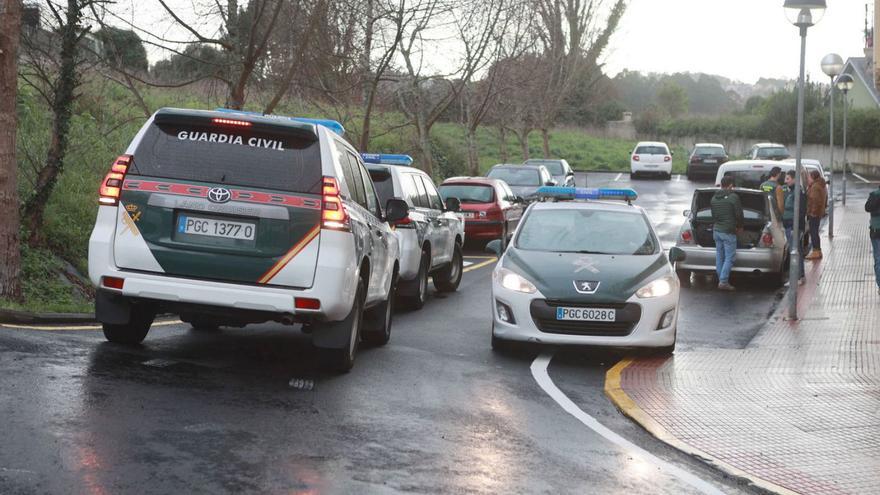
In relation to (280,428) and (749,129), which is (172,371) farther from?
(749,129)

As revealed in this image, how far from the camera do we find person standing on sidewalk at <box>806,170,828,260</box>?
23.8 metres

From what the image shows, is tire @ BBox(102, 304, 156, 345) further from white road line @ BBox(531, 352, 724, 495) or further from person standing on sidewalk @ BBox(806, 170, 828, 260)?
person standing on sidewalk @ BBox(806, 170, 828, 260)

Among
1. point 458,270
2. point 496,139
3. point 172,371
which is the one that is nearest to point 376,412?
point 172,371

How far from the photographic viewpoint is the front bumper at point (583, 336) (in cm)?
1152

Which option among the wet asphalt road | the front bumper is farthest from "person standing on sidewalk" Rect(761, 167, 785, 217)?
the wet asphalt road

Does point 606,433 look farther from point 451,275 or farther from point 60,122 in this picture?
point 60,122

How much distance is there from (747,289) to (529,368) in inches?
377

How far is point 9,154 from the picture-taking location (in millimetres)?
12266

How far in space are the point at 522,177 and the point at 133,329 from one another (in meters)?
23.2

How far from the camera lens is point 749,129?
7844 cm

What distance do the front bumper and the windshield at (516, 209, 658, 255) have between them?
3.91ft

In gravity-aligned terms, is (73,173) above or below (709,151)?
above

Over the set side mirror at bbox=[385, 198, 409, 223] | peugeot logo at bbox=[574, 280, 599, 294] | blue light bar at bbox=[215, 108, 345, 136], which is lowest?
peugeot logo at bbox=[574, 280, 599, 294]

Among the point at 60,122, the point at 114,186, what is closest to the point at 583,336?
the point at 114,186
